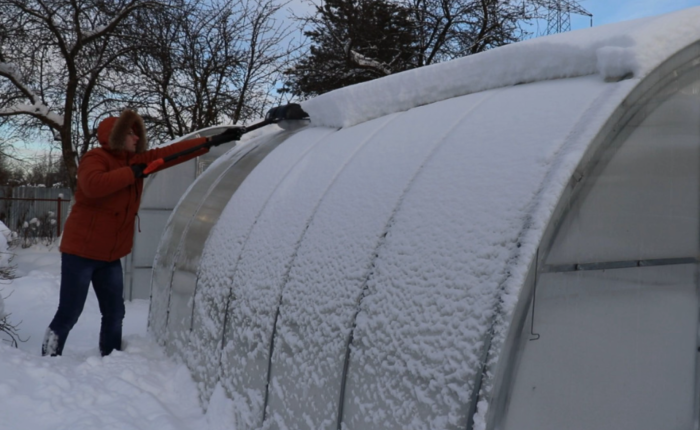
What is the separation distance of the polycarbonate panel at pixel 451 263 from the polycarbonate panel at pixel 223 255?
68.5 inches

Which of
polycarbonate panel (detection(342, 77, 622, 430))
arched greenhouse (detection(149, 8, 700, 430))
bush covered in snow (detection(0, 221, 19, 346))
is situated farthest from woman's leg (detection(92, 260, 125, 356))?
polycarbonate panel (detection(342, 77, 622, 430))

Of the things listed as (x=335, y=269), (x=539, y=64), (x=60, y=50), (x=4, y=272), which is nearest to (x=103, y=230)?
(x=4, y=272)

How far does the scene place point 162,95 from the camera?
46.8 ft

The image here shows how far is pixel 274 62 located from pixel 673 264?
1341 cm

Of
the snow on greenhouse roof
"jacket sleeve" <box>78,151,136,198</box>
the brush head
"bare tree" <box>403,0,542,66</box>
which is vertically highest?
"bare tree" <box>403,0,542,66</box>

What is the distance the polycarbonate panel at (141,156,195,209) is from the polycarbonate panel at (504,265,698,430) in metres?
7.48

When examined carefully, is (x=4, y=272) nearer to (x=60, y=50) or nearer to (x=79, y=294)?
(x=79, y=294)

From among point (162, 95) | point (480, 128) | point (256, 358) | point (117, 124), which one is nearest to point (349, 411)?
point (256, 358)

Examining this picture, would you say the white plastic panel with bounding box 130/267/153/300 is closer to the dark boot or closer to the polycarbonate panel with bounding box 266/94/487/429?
the dark boot

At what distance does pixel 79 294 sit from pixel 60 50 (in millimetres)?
10873

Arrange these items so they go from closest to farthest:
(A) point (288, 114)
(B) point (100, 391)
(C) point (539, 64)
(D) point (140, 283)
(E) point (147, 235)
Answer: (C) point (539, 64), (B) point (100, 391), (A) point (288, 114), (D) point (140, 283), (E) point (147, 235)

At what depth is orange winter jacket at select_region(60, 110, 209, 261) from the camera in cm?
453

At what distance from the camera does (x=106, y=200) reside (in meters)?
4.72

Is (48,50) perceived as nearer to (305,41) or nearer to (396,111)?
(305,41)
